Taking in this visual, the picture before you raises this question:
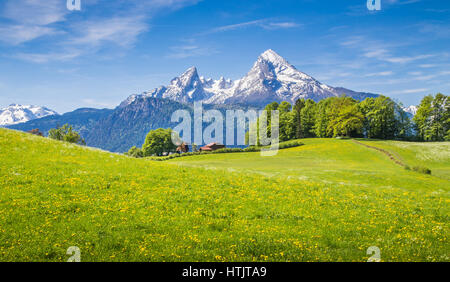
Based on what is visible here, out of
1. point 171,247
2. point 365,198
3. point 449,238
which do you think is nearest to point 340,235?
point 449,238

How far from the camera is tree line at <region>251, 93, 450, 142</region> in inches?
3841

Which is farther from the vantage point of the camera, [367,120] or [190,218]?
[367,120]

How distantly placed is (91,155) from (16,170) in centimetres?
988

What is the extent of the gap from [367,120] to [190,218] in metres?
116

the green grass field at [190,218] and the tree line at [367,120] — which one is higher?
the tree line at [367,120]

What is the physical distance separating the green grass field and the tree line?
88631mm

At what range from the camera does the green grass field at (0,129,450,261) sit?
11.3 metres

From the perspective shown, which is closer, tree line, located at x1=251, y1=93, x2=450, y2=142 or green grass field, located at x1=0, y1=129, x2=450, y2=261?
green grass field, located at x1=0, y1=129, x2=450, y2=261

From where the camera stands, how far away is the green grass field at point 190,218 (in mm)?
11258

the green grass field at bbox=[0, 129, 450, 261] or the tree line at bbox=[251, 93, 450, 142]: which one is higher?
the tree line at bbox=[251, 93, 450, 142]

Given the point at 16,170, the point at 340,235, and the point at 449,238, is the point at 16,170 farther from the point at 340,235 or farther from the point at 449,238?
the point at 449,238

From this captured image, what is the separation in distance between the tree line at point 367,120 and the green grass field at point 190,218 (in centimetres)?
8863

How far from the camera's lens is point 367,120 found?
11212 cm

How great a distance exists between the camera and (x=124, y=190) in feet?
62.3
